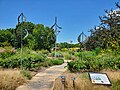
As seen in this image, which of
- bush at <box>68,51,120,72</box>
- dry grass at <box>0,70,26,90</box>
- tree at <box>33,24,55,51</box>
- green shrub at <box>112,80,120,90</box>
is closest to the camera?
green shrub at <box>112,80,120,90</box>

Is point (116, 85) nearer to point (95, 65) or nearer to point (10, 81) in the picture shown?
point (10, 81)

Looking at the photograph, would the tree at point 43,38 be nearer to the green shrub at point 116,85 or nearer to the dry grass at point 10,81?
the dry grass at point 10,81

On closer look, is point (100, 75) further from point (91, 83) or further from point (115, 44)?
point (115, 44)

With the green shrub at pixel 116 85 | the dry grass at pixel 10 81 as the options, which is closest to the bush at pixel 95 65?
the dry grass at pixel 10 81

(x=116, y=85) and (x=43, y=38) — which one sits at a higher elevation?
(x=43, y=38)

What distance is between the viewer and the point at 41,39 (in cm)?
4472

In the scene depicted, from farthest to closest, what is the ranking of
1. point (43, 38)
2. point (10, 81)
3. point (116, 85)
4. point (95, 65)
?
point (43, 38), point (95, 65), point (10, 81), point (116, 85)

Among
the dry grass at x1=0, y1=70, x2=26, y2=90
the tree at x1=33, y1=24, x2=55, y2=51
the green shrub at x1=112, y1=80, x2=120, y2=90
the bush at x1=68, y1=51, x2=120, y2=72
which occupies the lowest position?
the green shrub at x1=112, y1=80, x2=120, y2=90

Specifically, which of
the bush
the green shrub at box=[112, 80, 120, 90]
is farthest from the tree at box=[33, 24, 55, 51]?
the green shrub at box=[112, 80, 120, 90]

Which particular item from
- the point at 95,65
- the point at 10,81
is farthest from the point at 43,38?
the point at 10,81

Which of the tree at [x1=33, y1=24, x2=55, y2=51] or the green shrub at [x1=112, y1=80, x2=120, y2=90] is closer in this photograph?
the green shrub at [x1=112, y1=80, x2=120, y2=90]

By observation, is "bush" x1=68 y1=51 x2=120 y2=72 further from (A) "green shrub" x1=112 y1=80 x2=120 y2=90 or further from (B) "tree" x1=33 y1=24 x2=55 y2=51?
(B) "tree" x1=33 y1=24 x2=55 y2=51

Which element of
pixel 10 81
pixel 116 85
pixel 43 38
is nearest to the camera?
pixel 116 85

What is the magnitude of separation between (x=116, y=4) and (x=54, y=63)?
7274 millimetres
